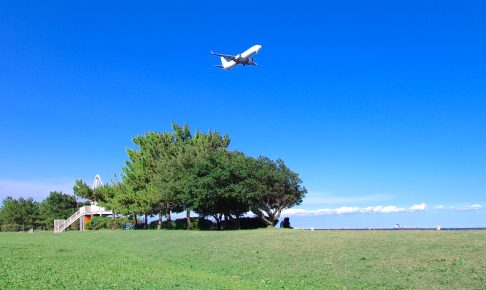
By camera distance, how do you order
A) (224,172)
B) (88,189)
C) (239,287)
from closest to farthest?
(239,287) → (224,172) → (88,189)

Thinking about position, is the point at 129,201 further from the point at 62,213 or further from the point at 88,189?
the point at 62,213

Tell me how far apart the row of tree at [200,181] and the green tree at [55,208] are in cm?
2548

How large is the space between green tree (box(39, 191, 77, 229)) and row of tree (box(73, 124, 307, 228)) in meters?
25.5

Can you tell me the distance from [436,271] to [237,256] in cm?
1006

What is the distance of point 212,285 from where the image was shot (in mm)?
14672

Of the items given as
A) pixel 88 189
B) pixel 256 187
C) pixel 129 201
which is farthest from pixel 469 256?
pixel 88 189

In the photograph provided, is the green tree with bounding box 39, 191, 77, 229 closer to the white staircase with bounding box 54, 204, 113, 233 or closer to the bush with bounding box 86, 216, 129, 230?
the white staircase with bounding box 54, 204, 113, 233

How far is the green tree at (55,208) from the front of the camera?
3437 inches

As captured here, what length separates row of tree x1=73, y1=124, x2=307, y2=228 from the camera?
4791 centimetres

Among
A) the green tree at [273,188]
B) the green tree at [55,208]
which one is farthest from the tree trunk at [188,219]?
the green tree at [55,208]

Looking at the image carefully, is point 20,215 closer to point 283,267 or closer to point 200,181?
point 200,181

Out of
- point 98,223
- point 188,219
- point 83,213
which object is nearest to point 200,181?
point 188,219

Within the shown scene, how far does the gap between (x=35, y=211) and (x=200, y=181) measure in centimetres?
5863

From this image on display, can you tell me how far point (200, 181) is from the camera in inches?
1880
